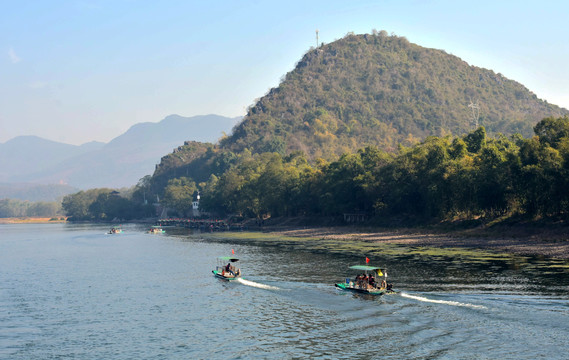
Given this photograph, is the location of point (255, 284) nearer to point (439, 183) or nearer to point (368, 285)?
point (368, 285)

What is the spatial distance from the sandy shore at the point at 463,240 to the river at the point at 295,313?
756 centimetres

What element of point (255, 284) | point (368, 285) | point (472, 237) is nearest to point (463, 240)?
point (472, 237)

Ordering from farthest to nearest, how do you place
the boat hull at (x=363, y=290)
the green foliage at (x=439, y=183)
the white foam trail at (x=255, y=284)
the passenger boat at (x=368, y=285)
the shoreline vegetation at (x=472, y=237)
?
1. the green foliage at (x=439, y=183)
2. the shoreline vegetation at (x=472, y=237)
3. the white foam trail at (x=255, y=284)
4. the passenger boat at (x=368, y=285)
5. the boat hull at (x=363, y=290)

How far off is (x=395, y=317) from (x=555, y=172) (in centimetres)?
5603

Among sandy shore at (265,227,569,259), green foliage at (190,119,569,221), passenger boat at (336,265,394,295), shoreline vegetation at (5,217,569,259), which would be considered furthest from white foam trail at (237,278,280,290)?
green foliage at (190,119,569,221)

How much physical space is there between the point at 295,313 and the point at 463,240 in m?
58.1

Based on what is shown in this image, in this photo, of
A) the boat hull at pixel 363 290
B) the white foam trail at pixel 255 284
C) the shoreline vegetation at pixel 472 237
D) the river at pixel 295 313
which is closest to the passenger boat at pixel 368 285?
the boat hull at pixel 363 290

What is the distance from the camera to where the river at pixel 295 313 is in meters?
42.4

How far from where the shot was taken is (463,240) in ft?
337

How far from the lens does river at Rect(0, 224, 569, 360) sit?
4241 centimetres

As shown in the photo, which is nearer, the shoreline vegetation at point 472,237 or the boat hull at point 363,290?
the boat hull at point 363,290

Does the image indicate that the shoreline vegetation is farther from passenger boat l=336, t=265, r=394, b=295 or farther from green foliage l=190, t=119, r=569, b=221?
passenger boat l=336, t=265, r=394, b=295

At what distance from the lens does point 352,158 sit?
16988cm

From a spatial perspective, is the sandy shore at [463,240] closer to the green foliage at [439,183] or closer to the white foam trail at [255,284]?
the green foliage at [439,183]
